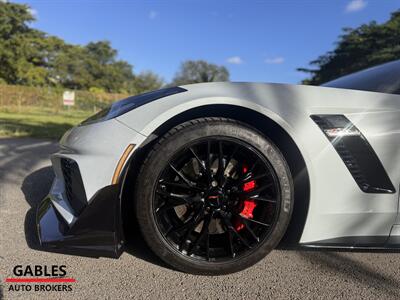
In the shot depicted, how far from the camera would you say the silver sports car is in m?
1.54

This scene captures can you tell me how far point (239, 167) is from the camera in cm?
167

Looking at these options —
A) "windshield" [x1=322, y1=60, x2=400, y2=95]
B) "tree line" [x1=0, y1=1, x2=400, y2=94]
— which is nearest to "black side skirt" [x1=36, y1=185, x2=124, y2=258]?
"windshield" [x1=322, y1=60, x2=400, y2=95]

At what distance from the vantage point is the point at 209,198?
62.4 inches

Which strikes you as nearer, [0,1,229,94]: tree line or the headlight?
the headlight

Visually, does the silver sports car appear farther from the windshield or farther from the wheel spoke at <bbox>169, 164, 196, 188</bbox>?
the windshield

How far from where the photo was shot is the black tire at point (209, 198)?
1.53 m

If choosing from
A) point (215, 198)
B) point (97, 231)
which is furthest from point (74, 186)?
point (215, 198)

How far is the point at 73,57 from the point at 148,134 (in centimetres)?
5319

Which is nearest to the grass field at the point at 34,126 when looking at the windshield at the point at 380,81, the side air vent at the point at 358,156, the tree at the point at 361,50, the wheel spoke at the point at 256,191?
the wheel spoke at the point at 256,191

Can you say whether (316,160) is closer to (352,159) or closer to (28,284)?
(352,159)

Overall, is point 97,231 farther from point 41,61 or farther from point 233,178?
point 41,61

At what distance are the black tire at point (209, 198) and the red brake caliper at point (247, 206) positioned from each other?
0.10 m

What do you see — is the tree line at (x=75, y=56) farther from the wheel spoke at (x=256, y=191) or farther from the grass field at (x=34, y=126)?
the wheel spoke at (x=256, y=191)

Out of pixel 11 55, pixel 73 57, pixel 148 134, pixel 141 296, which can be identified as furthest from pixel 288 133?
pixel 73 57
